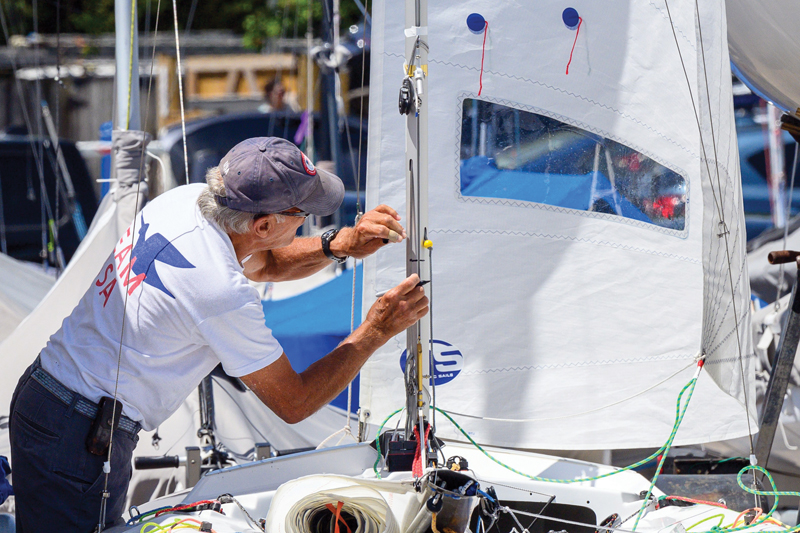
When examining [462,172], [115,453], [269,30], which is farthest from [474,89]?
[269,30]

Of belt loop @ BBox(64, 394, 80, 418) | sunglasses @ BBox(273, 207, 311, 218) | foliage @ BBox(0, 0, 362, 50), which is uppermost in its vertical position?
foliage @ BBox(0, 0, 362, 50)

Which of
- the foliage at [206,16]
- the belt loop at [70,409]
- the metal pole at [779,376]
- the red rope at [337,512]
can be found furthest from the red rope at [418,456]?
the foliage at [206,16]

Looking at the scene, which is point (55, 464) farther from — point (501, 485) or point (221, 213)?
point (501, 485)

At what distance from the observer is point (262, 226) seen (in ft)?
4.83

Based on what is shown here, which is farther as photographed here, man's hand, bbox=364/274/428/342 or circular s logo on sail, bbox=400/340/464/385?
circular s logo on sail, bbox=400/340/464/385

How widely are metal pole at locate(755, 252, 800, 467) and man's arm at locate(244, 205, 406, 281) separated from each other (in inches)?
44.2

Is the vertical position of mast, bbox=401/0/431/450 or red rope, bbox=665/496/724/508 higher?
mast, bbox=401/0/431/450

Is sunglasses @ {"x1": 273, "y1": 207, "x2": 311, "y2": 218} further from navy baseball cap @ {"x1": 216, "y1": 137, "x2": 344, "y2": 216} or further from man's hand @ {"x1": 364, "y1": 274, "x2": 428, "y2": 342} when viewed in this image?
man's hand @ {"x1": 364, "y1": 274, "x2": 428, "y2": 342}

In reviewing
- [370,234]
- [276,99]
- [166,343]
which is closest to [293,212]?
[370,234]

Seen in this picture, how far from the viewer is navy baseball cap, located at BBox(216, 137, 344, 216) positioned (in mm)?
1401

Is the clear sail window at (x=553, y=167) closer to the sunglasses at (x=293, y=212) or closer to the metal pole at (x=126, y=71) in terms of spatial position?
the sunglasses at (x=293, y=212)

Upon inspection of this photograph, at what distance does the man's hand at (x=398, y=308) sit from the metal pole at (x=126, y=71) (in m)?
1.81

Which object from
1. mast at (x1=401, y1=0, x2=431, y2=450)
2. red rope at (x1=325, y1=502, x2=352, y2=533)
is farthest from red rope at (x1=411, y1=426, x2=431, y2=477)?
red rope at (x1=325, y1=502, x2=352, y2=533)

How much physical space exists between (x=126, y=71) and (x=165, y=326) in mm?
1899
